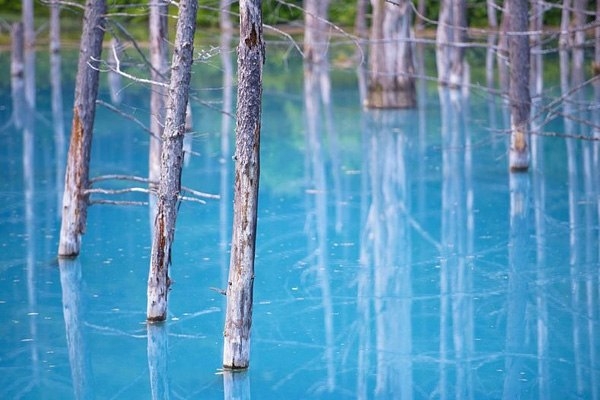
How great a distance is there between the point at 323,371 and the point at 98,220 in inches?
276

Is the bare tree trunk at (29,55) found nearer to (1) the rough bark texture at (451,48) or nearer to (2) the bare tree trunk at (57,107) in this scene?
(2) the bare tree trunk at (57,107)

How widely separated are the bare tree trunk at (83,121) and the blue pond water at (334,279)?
30.7 inches

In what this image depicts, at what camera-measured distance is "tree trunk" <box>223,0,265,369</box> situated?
28.2 ft

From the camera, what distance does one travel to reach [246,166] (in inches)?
344

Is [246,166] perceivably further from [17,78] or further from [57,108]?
[17,78]

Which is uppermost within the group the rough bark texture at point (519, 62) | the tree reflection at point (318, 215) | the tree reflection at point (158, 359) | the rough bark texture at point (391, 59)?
the rough bark texture at point (391, 59)

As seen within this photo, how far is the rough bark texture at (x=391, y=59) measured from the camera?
2672 centimetres

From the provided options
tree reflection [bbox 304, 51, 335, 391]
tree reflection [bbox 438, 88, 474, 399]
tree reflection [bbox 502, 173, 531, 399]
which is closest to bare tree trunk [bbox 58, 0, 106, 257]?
tree reflection [bbox 304, 51, 335, 391]

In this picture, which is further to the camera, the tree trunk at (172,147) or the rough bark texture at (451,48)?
the rough bark texture at (451,48)

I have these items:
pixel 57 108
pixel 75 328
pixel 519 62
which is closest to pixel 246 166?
pixel 75 328

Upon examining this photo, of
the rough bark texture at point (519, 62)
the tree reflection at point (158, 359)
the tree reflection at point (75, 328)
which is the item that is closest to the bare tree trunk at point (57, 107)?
the tree reflection at point (75, 328)

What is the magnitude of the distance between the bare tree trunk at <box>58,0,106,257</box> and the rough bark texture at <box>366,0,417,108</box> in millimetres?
14653

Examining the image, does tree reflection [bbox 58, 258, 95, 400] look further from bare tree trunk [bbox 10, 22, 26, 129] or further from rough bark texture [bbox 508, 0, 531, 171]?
bare tree trunk [bbox 10, 22, 26, 129]

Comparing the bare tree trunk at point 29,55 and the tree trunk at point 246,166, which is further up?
the bare tree trunk at point 29,55
